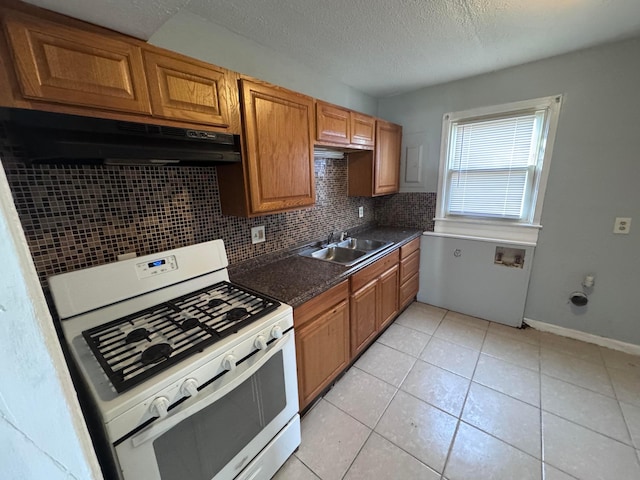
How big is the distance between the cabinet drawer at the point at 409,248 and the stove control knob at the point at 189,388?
2.05 m

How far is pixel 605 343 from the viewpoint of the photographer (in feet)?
7.15

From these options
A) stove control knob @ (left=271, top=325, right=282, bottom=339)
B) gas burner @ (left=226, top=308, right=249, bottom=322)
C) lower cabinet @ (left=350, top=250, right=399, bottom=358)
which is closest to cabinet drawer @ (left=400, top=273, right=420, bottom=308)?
lower cabinet @ (left=350, top=250, right=399, bottom=358)

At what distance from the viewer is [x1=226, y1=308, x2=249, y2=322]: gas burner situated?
44.9 inches

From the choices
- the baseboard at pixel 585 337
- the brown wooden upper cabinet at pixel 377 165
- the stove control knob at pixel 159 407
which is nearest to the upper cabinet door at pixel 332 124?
the brown wooden upper cabinet at pixel 377 165

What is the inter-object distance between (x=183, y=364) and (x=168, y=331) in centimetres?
24

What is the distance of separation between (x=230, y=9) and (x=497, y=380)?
293 cm

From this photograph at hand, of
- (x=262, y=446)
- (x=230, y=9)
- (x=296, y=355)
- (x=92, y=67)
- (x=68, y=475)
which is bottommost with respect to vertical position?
(x=262, y=446)

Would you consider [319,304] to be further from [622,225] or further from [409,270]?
[622,225]

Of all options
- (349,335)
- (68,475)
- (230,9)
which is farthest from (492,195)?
(68,475)

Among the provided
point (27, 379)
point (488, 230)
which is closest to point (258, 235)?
point (27, 379)

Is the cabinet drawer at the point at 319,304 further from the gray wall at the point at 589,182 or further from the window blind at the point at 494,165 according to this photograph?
the gray wall at the point at 589,182

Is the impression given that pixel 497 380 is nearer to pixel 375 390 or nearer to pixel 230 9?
pixel 375 390

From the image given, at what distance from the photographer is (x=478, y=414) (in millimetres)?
1645

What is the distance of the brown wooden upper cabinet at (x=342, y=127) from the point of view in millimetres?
1828
